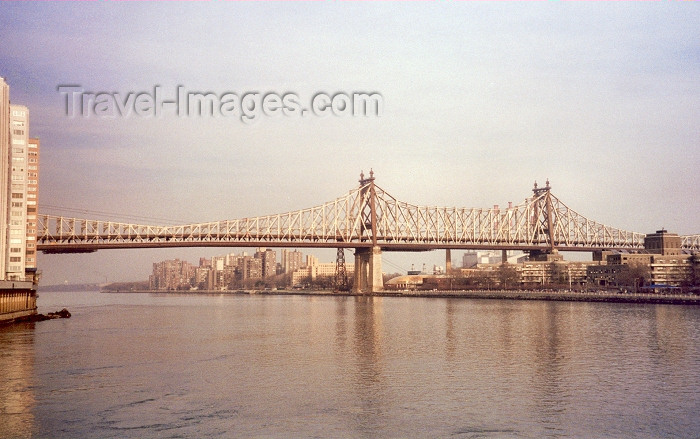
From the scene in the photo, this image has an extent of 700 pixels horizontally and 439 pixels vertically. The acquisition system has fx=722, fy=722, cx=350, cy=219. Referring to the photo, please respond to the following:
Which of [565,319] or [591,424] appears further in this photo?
[565,319]

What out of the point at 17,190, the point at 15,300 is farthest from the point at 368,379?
the point at 17,190

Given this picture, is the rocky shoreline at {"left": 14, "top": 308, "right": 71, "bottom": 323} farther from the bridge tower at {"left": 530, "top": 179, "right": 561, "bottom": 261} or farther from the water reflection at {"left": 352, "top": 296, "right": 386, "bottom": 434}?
the bridge tower at {"left": 530, "top": 179, "right": 561, "bottom": 261}

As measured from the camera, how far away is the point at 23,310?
49.6 metres

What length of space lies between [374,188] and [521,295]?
29367mm

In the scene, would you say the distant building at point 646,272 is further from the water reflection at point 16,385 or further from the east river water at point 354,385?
the water reflection at point 16,385

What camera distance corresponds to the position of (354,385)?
21.7 m

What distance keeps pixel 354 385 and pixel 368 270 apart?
81806mm

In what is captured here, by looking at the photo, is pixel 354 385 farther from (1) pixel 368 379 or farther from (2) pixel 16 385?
(2) pixel 16 385

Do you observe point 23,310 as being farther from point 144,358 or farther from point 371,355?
point 371,355

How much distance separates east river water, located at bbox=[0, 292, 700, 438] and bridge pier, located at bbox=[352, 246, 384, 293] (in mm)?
62756

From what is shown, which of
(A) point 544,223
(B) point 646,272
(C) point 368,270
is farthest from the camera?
(A) point 544,223

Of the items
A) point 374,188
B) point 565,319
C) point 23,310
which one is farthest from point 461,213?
point 23,310

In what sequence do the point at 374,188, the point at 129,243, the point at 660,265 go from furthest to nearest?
the point at 374,188 < the point at 660,265 < the point at 129,243

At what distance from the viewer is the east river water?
1647 centimetres
